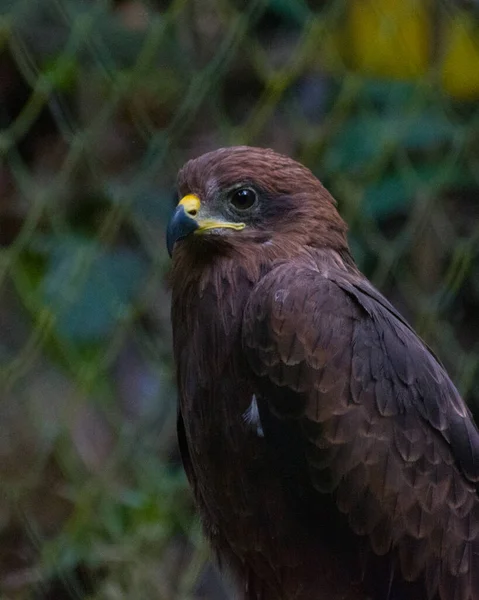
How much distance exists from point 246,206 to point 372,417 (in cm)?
42

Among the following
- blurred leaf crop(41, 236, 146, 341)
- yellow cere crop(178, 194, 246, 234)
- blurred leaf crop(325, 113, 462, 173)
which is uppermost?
yellow cere crop(178, 194, 246, 234)

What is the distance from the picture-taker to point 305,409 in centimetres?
229

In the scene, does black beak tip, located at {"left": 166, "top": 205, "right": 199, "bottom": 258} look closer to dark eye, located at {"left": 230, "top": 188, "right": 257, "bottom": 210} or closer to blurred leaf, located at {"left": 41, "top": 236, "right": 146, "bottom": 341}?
dark eye, located at {"left": 230, "top": 188, "right": 257, "bottom": 210}

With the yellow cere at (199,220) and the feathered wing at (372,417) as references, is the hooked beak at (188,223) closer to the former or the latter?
the yellow cere at (199,220)

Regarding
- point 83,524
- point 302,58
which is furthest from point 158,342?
point 302,58

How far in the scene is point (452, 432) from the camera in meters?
2.43

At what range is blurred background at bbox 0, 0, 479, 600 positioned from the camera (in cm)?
337

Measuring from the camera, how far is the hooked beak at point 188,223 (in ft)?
7.87

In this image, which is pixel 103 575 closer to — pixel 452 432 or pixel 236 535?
pixel 236 535

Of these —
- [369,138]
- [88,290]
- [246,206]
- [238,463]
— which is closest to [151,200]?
[88,290]

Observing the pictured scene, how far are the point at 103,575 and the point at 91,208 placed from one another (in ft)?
3.01

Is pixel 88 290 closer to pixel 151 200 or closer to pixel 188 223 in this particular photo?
pixel 151 200

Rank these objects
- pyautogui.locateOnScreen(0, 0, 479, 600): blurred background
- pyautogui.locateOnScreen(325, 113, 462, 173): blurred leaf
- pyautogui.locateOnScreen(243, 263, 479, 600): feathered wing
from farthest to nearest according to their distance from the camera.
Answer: pyautogui.locateOnScreen(325, 113, 462, 173): blurred leaf
pyautogui.locateOnScreen(0, 0, 479, 600): blurred background
pyautogui.locateOnScreen(243, 263, 479, 600): feathered wing

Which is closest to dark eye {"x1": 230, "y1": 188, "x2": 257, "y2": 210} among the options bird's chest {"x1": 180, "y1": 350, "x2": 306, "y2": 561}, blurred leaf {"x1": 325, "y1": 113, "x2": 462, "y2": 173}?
bird's chest {"x1": 180, "y1": 350, "x2": 306, "y2": 561}
